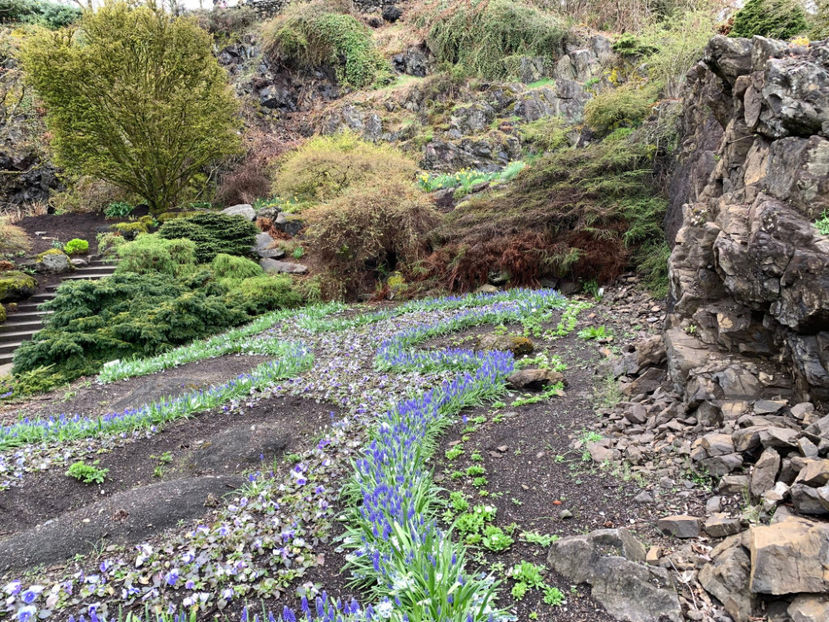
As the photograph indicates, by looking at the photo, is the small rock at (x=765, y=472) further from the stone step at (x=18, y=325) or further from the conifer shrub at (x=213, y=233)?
the stone step at (x=18, y=325)

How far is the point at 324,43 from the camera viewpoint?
22891mm

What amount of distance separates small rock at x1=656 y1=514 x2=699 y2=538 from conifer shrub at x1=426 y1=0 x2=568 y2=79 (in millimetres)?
19620

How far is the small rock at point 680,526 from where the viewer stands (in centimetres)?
240

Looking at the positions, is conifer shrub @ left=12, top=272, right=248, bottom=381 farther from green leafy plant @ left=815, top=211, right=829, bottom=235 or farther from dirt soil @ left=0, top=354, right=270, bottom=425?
green leafy plant @ left=815, top=211, right=829, bottom=235

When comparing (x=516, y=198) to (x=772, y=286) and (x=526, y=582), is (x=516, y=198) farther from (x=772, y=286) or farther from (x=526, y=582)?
(x=526, y=582)

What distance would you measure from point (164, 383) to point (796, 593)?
20.6 feet

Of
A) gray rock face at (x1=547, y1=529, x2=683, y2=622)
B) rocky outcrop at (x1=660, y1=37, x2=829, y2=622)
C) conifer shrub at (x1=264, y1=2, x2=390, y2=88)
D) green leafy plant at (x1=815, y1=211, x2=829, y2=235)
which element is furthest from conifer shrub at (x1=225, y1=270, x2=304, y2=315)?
conifer shrub at (x1=264, y1=2, x2=390, y2=88)

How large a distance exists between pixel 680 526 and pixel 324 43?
2549 cm

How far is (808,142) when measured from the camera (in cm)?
318

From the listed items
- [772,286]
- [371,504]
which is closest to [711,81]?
[772,286]

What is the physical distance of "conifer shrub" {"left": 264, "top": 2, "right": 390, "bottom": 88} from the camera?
22375 mm

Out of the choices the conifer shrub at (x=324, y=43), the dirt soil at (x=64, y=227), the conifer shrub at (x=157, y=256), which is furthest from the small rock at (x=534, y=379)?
the conifer shrub at (x=324, y=43)

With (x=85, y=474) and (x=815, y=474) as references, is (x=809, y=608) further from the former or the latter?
(x=85, y=474)

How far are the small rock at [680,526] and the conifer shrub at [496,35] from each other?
19.6m
